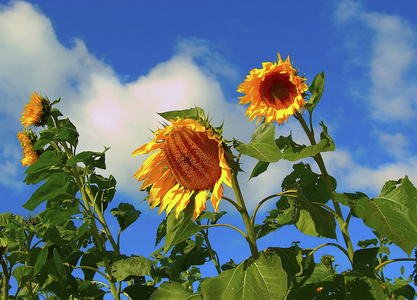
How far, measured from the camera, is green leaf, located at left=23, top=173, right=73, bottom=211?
3.46 metres

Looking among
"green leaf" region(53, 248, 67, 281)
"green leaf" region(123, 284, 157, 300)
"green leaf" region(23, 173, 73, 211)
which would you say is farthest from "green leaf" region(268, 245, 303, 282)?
"green leaf" region(23, 173, 73, 211)

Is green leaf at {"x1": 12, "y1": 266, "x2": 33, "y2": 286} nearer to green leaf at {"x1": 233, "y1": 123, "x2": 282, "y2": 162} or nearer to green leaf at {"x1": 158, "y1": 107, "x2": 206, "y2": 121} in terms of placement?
green leaf at {"x1": 158, "y1": 107, "x2": 206, "y2": 121}

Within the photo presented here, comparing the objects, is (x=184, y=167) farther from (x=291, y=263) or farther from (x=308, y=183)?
(x=308, y=183)

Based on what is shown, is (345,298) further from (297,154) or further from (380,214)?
(297,154)

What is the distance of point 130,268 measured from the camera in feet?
9.32

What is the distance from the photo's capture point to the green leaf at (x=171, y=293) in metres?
2.37

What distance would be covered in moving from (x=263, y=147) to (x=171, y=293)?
102 cm

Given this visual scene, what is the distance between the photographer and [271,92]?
3756 mm

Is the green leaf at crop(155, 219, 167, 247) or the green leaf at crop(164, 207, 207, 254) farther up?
the green leaf at crop(155, 219, 167, 247)

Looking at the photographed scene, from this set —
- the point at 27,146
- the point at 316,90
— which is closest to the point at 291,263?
the point at 316,90

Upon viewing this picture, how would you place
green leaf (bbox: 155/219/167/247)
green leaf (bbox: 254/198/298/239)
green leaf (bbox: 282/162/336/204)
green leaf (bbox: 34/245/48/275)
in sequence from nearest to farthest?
green leaf (bbox: 34/245/48/275) → green leaf (bbox: 254/198/298/239) → green leaf (bbox: 282/162/336/204) → green leaf (bbox: 155/219/167/247)

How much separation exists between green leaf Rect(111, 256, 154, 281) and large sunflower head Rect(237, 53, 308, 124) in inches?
60.6

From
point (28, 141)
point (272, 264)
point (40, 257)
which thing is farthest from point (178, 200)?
point (28, 141)

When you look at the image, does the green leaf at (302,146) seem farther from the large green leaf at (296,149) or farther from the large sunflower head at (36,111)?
the large sunflower head at (36,111)
